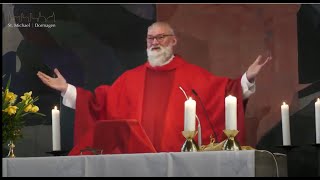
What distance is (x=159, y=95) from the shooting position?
4562 millimetres

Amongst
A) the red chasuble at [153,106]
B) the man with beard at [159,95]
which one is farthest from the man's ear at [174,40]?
the red chasuble at [153,106]

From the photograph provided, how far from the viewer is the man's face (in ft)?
15.0

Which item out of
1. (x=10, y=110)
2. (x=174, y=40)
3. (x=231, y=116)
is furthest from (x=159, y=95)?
(x=10, y=110)

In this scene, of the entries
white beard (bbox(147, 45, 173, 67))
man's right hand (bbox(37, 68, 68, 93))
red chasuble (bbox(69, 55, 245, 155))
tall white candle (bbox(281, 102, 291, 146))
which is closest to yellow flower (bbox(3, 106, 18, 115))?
red chasuble (bbox(69, 55, 245, 155))

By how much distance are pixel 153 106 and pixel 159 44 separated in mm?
481

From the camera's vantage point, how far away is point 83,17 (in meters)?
4.69

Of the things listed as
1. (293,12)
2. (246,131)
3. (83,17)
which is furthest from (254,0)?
(83,17)

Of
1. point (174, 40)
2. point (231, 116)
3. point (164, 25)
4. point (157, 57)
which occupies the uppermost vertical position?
point (164, 25)

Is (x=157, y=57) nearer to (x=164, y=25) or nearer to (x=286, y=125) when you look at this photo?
(x=164, y=25)

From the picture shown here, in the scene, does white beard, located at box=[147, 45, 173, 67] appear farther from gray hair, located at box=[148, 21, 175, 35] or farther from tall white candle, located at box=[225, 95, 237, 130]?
tall white candle, located at box=[225, 95, 237, 130]

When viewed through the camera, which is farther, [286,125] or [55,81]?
[55,81]

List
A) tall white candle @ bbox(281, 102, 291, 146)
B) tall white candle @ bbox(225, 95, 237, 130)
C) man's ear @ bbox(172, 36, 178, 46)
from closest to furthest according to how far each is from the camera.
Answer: tall white candle @ bbox(225, 95, 237, 130)
tall white candle @ bbox(281, 102, 291, 146)
man's ear @ bbox(172, 36, 178, 46)

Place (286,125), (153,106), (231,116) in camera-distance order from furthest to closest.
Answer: (153,106) → (286,125) → (231,116)

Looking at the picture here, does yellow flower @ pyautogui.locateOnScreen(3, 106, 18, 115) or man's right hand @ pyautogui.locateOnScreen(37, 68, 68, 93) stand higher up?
man's right hand @ pyautogui.locateOnScreen(37, 68, 68, 93)
